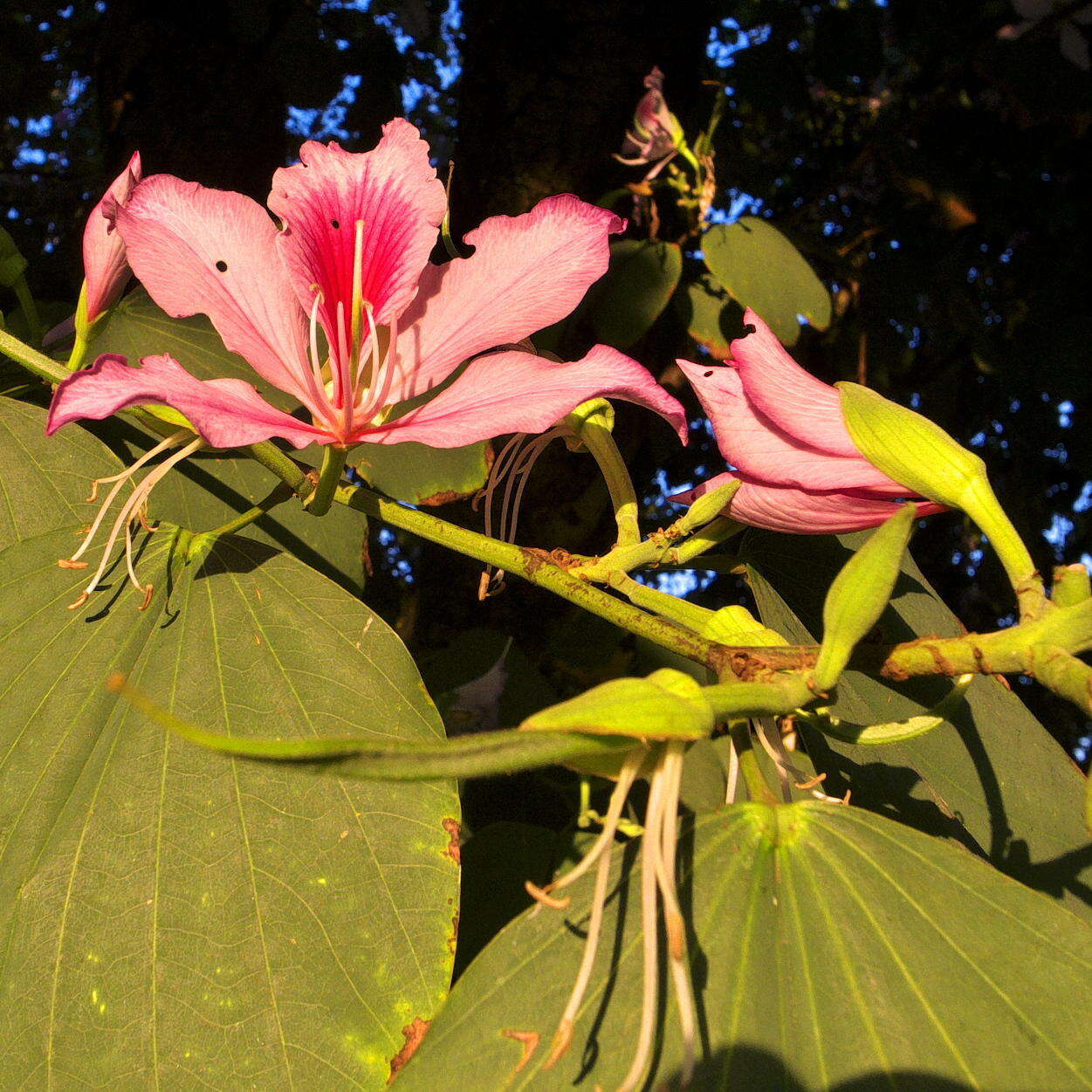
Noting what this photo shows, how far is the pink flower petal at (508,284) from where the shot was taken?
2.26ft

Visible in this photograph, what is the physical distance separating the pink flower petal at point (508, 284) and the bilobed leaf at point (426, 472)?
299 millimetres

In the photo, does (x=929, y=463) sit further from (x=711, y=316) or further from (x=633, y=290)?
(x=711, y=316)

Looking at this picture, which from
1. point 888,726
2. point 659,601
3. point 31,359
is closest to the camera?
point 888,726

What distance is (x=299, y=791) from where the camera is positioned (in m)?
0.65

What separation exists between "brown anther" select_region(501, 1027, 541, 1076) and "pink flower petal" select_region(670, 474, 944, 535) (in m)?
0.34

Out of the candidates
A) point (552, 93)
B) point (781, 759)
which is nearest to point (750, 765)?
point (781, 759)

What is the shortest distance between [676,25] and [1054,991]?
6.15ft

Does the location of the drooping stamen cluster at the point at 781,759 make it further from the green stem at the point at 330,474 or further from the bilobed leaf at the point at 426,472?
the bilobed leaf at the point at 426,472

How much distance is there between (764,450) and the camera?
619mm

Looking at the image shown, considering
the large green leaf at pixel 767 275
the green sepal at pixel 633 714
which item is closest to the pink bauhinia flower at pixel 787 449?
the green sepal at pixel 633 714

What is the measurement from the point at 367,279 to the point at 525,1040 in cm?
54

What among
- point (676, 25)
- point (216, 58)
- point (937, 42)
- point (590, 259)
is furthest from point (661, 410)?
point (937, 42)

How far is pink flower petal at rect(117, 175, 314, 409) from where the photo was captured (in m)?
0.70

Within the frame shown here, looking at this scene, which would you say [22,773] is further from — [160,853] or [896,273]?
[896,273]
